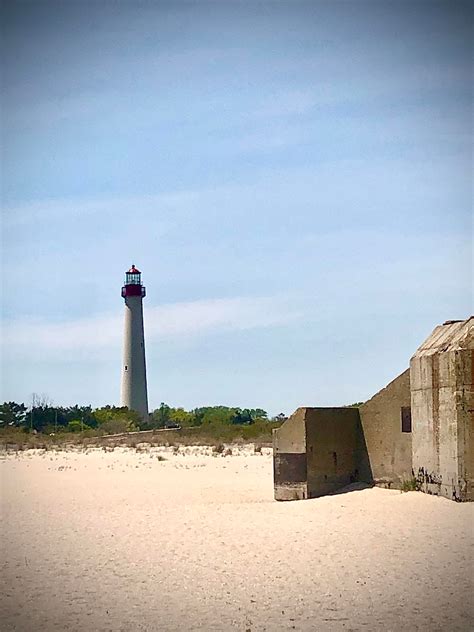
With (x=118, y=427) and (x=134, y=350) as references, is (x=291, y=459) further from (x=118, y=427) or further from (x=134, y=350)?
(x=134, y=350)

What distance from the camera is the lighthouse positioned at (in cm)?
5388

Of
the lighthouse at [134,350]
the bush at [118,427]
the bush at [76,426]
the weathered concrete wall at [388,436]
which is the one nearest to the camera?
the weathered concrete wall at [388,436]

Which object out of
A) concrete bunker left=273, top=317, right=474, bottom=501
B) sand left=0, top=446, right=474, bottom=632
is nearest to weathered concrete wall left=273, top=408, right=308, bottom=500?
concrete bunker left=273, top=317, right=474, bottom=501

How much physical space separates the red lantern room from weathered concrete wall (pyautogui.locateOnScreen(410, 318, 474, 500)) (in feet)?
135

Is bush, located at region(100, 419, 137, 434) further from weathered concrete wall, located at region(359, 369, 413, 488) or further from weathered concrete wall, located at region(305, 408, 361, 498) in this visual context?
weathered concrete wall, located at region(359, 369, 413, 488)

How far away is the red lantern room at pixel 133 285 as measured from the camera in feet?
181

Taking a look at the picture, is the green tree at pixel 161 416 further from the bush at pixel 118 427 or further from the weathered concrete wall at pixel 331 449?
the weathered concrete wall at pixel 331 449

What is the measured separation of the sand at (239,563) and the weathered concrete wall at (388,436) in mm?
399

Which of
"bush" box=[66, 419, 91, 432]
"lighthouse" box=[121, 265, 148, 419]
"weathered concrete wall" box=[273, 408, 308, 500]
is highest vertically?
"lighthouse" box=[121, 265, 148, 419]

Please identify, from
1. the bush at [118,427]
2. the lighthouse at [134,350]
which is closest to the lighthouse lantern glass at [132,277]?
the lighthouse at [134,350]

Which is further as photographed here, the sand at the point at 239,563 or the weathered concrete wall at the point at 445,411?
the weathered concrete wall at the point at 445,411

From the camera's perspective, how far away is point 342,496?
1503 centimetres

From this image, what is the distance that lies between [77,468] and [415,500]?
16.1m

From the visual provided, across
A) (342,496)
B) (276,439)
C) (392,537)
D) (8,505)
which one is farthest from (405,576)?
(8,505)
